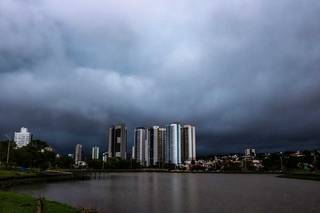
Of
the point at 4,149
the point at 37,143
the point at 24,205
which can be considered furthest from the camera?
the point at 37,143

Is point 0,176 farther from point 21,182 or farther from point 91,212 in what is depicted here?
point 91,212

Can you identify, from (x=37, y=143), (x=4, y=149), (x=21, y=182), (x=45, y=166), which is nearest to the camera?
(x=21, y=182)

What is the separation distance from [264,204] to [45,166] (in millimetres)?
145456

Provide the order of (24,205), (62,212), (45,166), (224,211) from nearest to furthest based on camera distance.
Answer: (62,212), (24,205), (224,211), (45,166)

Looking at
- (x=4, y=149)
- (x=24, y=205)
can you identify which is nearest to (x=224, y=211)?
(x=24, y=205)

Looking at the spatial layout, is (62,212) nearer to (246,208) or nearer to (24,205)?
(24,205)

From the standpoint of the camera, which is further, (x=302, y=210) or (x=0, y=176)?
(x=0, y=176)

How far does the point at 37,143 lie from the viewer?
193 meters

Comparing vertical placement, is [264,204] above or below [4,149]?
below

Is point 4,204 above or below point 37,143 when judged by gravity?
below

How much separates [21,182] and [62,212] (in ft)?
202

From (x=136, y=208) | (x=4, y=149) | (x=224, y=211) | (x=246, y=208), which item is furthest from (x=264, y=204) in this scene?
(x=4, y=149)

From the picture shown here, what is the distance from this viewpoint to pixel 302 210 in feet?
141

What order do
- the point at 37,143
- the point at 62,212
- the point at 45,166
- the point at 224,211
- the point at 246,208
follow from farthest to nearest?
the point at 37,143
the point at 45,166
the point at 246,208
the point at 224,211
the point at 62,212
